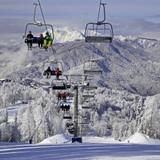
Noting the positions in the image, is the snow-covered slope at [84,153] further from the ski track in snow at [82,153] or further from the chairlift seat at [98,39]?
the chairlift seat at [98,39]

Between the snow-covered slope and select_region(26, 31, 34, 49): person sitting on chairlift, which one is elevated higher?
select_region(26, 31, 34, 49): person sitting on chairlift

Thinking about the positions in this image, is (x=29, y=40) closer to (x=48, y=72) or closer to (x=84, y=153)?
(x=84, y=153)

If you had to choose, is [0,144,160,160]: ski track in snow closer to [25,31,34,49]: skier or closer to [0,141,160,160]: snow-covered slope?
[0,141,160,160]: snow-covered slope

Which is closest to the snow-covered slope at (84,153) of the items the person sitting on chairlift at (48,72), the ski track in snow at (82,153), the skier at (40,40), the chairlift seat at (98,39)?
the ski track in snow at (82,153)

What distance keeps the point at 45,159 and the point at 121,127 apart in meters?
74.3

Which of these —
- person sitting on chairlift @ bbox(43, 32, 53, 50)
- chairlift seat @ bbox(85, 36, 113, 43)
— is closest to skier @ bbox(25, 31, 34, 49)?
person sitting on chairlift @ bbox(43, 32, 53, 50)

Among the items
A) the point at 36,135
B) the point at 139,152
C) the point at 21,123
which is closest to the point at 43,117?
the point at 21,123

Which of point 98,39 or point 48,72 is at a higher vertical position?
point 98,39

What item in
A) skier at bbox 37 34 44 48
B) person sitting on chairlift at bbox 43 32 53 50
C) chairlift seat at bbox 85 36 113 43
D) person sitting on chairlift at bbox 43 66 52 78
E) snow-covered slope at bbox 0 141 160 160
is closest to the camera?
person sitting on chairlift at bbox 43 32 53 50

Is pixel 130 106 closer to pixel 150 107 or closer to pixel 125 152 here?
pixel 150 107

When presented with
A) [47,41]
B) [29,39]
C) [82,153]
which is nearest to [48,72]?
[82,153]

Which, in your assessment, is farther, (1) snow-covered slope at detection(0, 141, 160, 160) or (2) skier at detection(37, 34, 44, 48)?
(1) snow-covered slope at detection(0, 141, 160, 160)

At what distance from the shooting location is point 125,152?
17953 millimetres

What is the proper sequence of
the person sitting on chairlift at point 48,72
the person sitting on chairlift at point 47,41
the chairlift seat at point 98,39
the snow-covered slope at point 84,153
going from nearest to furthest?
1. the person sitting on chairlift at point 47,41
2. the chairlift seat at point 98,39
3. the snow-covered slope at point 84,153
4. the person sitting on chairlift at point 48,72
